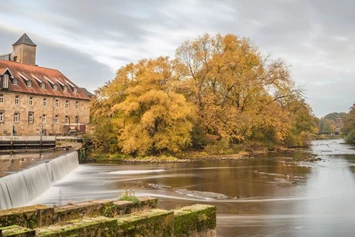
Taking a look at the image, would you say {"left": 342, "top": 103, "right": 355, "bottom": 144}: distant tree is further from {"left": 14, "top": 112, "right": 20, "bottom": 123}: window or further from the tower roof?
the tower roof

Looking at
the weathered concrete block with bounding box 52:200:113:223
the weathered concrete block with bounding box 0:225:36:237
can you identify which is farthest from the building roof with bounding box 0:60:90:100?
the weathered concrete block with bounding box 0:225:36:237

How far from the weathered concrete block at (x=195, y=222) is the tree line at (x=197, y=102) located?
30.9 metres

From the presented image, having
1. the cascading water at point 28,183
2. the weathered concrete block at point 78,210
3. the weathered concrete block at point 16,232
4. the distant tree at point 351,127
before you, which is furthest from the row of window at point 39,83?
the distant tree at point 351,127

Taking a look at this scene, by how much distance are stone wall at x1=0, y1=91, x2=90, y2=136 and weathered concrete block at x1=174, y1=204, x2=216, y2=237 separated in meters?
43.3

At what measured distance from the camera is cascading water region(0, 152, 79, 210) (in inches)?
591

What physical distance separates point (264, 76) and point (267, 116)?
5763mm

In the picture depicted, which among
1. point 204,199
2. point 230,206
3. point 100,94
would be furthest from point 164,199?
point 100,94

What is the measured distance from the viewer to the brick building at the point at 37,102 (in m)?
46.8

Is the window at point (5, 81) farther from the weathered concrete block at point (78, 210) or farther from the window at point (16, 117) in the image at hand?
the weathered concrete block at point (78, 210)

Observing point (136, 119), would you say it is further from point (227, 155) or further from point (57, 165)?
point (57, 165)

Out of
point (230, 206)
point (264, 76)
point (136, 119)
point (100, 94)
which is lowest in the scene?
point (230, 206)

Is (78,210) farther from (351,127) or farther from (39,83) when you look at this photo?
(351,127)

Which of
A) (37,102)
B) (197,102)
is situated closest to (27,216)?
(197,102)

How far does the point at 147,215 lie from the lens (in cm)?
768
